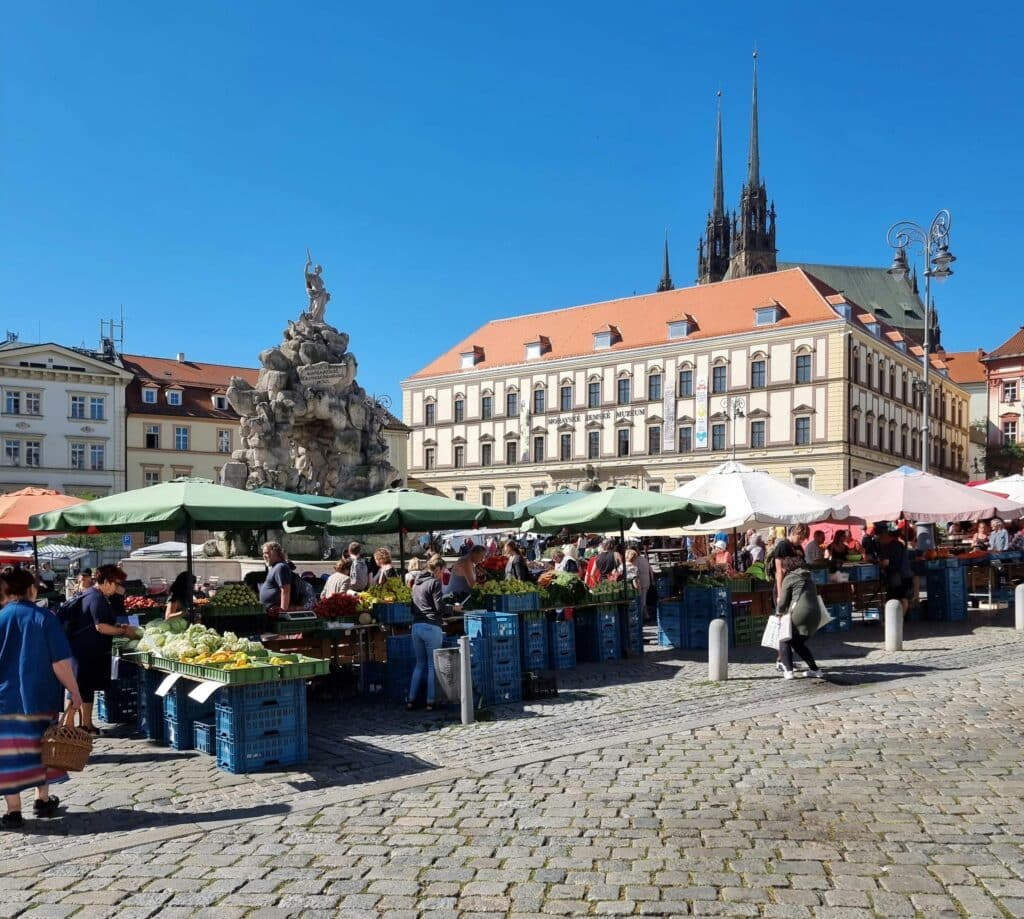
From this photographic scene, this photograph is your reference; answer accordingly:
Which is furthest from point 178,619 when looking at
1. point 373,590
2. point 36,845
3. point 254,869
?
point 254,869

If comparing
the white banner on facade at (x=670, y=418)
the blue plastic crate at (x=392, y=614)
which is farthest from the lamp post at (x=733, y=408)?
the blue plastic crate at (x=392, y=614)

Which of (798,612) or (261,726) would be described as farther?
(798,612)

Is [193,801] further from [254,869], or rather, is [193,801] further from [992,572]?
[992,572]

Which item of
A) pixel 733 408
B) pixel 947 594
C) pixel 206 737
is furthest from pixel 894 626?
pixel 733 408

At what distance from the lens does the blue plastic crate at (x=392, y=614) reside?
39.4 ft

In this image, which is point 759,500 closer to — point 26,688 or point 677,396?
point 26,688

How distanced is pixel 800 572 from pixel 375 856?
7.24m

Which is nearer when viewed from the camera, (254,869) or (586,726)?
(254,869)

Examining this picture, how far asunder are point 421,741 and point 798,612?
4.93m

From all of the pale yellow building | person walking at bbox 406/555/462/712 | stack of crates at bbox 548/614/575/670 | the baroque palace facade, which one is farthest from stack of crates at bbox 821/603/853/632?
the baroque palace facade

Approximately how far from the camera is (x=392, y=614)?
1206 cm

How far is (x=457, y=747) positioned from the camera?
877 cm

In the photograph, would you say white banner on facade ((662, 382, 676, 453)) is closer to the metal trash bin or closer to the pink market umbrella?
the pink market umbrella

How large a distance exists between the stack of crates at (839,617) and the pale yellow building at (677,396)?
39236 millimetres
